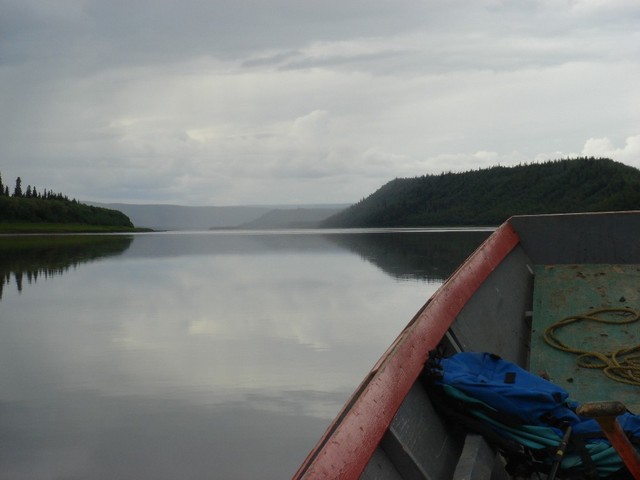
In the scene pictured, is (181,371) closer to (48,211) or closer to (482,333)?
(482,333)

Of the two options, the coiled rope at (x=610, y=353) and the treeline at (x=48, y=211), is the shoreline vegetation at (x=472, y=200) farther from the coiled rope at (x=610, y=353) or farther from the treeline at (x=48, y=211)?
the coiled rope at (x=610, y=353)

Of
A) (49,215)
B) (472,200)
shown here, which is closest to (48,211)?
(49,215)

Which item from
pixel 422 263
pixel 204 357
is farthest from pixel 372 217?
pixel 204 357

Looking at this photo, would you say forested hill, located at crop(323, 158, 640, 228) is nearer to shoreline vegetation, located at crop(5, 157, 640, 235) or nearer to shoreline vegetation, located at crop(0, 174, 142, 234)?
shoreline vegetation, located at crop(5, 157, 640, 235)

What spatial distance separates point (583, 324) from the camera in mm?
6434

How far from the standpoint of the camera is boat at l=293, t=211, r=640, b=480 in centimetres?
325

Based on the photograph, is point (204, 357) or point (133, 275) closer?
point (204, 357)

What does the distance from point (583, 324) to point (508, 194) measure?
144 metres

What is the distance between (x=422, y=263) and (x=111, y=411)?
2277 centimetres

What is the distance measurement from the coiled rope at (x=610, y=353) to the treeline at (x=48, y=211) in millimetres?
126636

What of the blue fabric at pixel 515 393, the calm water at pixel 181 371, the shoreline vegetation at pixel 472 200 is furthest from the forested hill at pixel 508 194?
the blue fabric at pixel 515 393

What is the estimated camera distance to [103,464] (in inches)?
246

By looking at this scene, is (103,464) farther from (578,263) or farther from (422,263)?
(422,263)

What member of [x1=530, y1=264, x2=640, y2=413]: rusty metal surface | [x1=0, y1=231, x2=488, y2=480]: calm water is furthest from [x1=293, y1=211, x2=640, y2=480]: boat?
[x1=0, y1=231, x2=488, y2=480]: calm water
